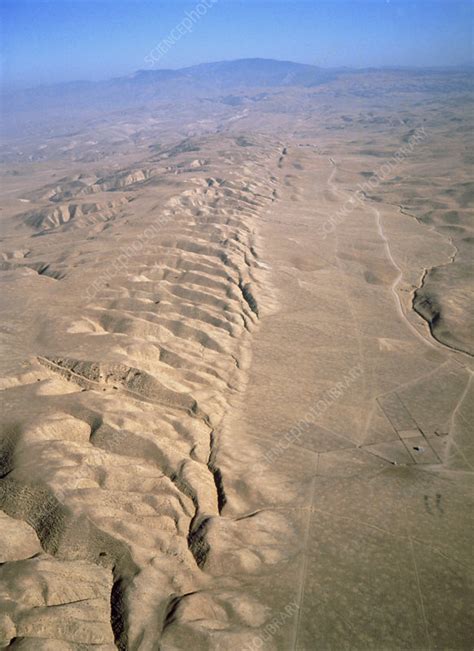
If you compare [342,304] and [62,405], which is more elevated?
[62,405]

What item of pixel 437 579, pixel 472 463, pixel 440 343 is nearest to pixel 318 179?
pixel 440 343

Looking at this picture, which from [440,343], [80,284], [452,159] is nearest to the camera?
[440,343]

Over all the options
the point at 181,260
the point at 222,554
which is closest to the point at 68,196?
the point at 181,260

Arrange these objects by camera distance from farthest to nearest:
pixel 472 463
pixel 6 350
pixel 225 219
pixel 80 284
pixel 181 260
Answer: pixel 225 219 < pixel 181 260 < pixel 80 284 < pixel 6 350 < pixel 472 463

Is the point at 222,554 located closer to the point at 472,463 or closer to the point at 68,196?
the point at 472,463

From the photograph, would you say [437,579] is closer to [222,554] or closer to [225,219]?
[222,554]

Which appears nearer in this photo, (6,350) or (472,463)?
(472,463)
